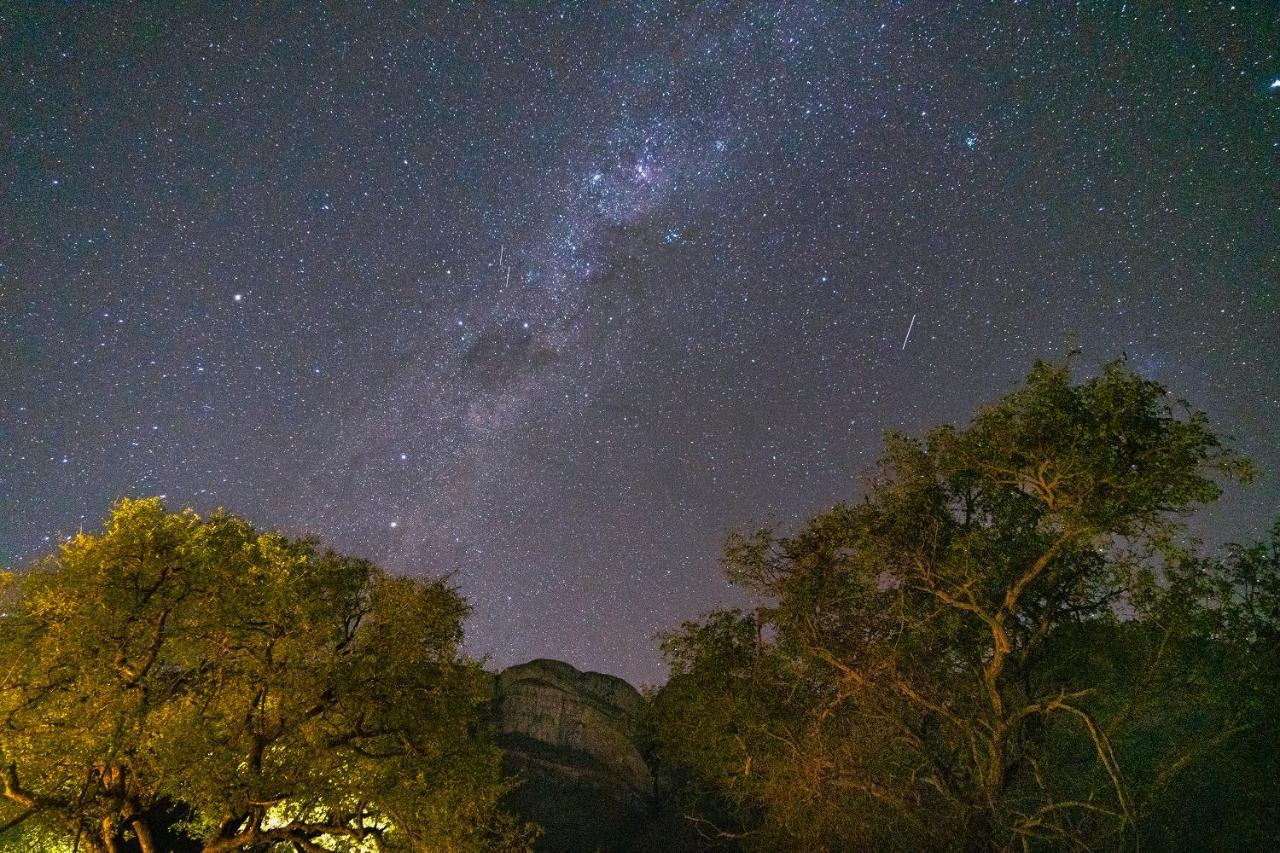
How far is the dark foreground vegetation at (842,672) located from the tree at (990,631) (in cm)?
9

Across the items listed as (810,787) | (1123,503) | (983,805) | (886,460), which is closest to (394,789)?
(810,787)

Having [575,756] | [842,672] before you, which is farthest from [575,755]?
[842,672]

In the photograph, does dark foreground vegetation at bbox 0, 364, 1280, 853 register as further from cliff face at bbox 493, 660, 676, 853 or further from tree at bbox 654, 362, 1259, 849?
cliff face at bbox 493, 660, 676, 853

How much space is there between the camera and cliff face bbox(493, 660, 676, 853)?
147ft

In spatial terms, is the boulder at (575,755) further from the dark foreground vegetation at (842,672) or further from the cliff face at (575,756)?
the dark foreground vegetation at (842,672)

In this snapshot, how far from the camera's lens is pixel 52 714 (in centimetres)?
1662

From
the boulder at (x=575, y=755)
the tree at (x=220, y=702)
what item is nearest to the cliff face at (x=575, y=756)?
the boulder at (x=575, y=755)

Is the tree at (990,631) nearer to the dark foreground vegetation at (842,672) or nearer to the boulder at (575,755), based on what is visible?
the dark foreground vegetation at (842,672)

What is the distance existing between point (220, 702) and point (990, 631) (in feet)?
73.0

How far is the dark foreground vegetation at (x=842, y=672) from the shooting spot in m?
16.0

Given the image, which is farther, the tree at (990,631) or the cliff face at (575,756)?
the cliff face at (575,756)

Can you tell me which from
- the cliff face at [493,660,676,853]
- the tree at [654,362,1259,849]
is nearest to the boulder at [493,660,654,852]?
the cliff face at [493,660,676,853]

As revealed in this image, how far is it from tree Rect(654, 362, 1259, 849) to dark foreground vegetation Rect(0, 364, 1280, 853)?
87 millimetres

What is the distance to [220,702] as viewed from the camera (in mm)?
18406
